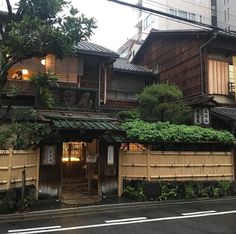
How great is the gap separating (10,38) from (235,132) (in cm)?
1443

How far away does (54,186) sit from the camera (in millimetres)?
15000

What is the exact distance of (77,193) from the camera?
1648 centimetres

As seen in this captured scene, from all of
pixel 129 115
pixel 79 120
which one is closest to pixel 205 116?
pixel 129 115

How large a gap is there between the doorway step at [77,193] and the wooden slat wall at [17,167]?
1739 millimetres

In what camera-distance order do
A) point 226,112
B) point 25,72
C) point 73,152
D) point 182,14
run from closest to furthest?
point 25,72
point 226,112
point 73,152
point 182,14

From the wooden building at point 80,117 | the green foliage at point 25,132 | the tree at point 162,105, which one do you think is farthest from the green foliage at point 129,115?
the green foliage at point 25,132

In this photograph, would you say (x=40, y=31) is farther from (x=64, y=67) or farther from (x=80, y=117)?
(x=64, y=67)

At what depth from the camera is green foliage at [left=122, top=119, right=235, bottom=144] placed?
16109 millimetres

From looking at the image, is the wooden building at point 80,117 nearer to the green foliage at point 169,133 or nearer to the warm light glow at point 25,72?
the warm light glow at point 25,72

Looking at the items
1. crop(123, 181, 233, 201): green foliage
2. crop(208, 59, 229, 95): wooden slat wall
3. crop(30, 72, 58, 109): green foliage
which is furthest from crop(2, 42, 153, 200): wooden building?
crop(208, 59, 229, 95): wooden slat wall

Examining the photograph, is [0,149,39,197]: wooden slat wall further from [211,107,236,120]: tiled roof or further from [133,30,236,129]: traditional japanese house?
[211,107,236,120]: tiled roof

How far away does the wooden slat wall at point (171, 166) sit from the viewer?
16250mm

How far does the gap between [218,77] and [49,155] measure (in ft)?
42.4

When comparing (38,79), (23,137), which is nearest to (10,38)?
(38,79)
